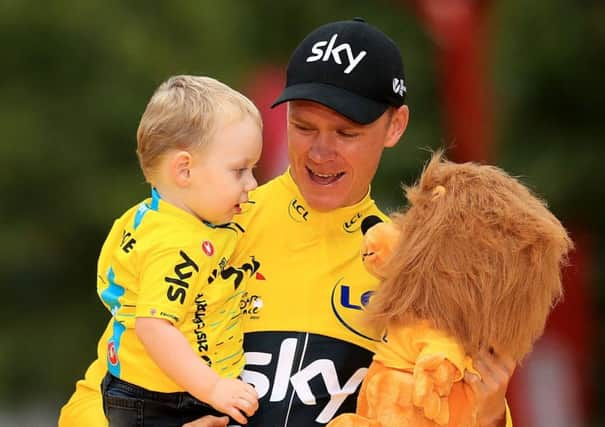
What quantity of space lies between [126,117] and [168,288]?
6.84 meters

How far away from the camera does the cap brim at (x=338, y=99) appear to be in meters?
2.75

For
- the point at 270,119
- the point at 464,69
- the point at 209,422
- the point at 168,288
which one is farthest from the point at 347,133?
the point at 464,69

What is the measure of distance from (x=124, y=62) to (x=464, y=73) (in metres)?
3.14

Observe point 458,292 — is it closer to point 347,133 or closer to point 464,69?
point 347,133

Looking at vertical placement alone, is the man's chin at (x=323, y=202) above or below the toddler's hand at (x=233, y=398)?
above

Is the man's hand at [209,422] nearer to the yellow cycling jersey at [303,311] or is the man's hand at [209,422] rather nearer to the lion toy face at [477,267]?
the yellow cycling jersey at [303,311]

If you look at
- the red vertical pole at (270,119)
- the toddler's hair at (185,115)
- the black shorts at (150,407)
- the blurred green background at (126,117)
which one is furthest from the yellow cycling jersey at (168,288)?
the blurred green background at (126,117)

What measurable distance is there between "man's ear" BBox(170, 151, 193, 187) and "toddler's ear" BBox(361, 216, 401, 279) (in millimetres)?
411

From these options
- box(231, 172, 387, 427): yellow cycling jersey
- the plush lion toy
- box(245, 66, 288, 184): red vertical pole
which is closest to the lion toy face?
the plush lion toy

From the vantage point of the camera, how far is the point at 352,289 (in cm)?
281

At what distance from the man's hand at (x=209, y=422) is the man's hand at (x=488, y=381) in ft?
1.72

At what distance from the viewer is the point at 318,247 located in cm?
285

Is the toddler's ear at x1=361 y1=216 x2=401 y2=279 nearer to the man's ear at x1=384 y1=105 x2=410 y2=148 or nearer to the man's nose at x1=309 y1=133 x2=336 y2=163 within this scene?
the man's nose at x1=309 y1=133 x2=336 y2=163

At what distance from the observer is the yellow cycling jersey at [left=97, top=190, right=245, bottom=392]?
2518 mm
